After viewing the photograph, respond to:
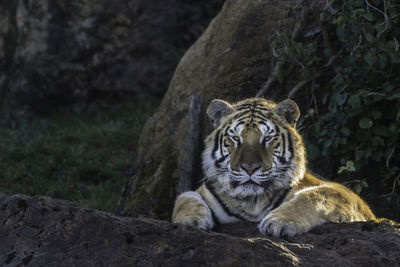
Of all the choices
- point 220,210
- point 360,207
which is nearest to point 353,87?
point 360,207

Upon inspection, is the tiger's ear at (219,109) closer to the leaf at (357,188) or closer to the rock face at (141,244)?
the rock face at (141,244)

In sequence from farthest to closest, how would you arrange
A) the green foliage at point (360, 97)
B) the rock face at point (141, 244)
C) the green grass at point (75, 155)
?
the green grass at point (75, 155)
the green foliage at point (360, 97)
the rock face at point (141, 244)

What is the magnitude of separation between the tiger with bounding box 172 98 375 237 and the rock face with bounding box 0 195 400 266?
0.55 m

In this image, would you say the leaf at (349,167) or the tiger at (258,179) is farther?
the leaf at (349,167)

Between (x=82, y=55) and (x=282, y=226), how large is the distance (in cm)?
741

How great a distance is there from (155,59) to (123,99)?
90 cm

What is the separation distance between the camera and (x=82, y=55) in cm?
1062

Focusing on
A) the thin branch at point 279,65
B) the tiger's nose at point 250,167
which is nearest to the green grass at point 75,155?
the thin branch at point 279,65

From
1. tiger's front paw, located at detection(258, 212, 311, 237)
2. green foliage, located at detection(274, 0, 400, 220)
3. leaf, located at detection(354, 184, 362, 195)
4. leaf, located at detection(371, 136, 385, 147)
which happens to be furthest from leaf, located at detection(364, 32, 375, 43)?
tiger's front paw, located at detection(258, 212, 311, 237)

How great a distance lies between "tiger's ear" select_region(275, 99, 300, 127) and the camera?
15.7 ft

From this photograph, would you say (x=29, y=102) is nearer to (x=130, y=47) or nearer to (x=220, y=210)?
(x=130, y=47)

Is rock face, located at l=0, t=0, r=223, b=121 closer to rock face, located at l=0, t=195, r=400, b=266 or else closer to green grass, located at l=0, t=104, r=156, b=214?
green grass, located at l=0, t=104, r=156, b=214

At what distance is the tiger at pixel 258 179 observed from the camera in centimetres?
441

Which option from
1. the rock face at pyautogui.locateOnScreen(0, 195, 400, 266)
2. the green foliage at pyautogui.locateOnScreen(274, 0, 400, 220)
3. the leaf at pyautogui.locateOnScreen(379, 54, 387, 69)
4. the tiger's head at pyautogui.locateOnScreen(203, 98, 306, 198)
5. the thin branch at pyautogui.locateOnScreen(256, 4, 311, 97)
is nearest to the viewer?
the rock face at pyautogui.locateOnScreen(0, 195, 400, 266)
